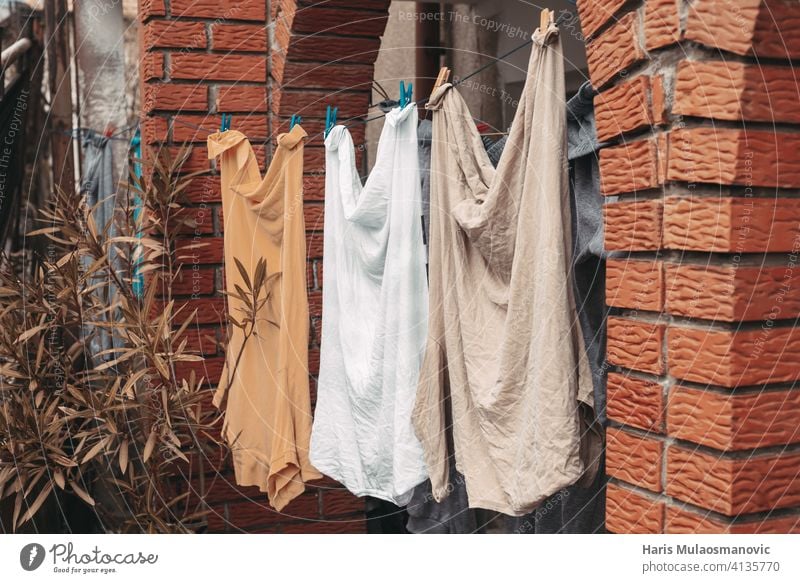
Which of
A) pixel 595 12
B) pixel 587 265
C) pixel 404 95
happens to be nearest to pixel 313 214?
pixel 404 95

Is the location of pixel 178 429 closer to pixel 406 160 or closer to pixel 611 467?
pixel 406 160

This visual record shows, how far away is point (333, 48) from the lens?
8.02ft

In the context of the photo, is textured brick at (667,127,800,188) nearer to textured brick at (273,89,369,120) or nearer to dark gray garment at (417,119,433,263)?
dark gray garment at (417,119,433,263)

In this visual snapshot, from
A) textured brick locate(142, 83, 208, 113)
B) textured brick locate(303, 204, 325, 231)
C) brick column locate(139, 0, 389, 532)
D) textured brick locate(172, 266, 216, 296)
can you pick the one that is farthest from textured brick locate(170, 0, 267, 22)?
textured brick locate(172, 266, 216, 296)

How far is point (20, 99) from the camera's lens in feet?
10.8

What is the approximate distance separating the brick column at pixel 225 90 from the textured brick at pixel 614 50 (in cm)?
119

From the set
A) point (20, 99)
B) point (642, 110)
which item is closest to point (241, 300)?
point (642, 110)

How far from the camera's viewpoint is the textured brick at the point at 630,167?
1.26m

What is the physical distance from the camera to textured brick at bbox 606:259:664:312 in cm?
128

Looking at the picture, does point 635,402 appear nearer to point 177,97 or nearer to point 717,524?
point 717,524

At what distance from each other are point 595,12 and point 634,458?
0.77 meters

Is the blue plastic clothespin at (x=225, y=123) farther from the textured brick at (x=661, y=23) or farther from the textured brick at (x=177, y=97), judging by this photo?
the textured brick at (x=661, y=23)

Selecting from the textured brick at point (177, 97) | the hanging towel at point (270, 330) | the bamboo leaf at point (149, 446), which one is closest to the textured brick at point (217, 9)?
the textured brick at point (177, 97)

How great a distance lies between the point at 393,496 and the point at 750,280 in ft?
3.44
